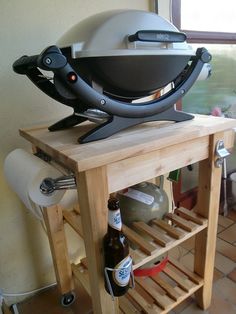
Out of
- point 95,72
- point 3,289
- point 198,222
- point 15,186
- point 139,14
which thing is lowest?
point 3,289

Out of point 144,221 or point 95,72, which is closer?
point 95,72

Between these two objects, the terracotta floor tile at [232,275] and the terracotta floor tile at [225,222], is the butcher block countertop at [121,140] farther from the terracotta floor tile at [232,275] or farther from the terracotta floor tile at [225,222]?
the terracotta floor tile at [225,222]

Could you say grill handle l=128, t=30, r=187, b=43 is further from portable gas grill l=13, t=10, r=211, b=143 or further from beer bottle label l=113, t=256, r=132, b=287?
beer bottle label l=113, t=256, r=132, b=287

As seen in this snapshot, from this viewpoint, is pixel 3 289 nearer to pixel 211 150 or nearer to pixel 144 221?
pixel 144 221

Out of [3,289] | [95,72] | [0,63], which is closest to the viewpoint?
[95,72]

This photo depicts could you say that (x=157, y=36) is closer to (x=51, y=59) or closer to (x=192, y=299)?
(x=51, y=59)

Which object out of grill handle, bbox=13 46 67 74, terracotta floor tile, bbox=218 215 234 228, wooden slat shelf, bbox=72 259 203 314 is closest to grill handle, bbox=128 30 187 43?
grill handle, bbox=13 46 67 74

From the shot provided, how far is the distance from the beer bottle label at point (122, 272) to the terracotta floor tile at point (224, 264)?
83 cm

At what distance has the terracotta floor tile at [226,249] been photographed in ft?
4.36

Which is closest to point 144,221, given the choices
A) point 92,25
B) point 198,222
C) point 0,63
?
point 198,222

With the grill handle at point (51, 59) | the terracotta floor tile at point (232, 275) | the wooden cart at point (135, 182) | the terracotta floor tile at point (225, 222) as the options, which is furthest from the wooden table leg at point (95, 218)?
the terracotta floor tile at point (225, 222)

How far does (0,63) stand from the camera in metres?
0.83

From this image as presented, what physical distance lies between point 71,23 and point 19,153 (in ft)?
1.73

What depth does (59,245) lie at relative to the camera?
3.15 feet
